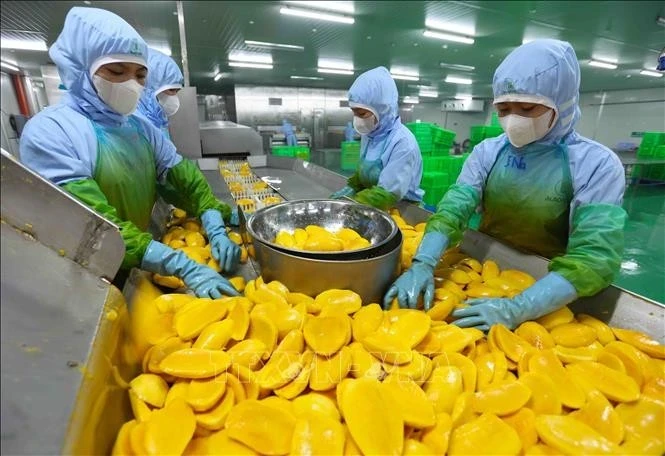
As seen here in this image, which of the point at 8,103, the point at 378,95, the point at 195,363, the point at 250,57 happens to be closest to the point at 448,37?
the point at 250,57

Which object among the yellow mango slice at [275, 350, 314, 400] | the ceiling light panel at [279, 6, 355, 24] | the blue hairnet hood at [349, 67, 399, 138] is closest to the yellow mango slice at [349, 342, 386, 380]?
the yellow mango slice at [275, 350, 314, 400]

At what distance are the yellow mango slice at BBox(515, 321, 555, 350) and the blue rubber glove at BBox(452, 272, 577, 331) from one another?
0.09ft

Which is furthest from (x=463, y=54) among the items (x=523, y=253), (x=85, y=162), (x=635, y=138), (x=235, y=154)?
(x=85, y=162)

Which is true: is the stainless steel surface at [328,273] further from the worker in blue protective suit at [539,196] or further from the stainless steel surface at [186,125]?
the stainless steel surface at [186,125]

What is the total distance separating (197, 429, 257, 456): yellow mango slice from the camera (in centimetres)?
60

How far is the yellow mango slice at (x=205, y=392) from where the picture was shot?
2.12 feet

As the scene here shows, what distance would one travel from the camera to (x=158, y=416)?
62 cm

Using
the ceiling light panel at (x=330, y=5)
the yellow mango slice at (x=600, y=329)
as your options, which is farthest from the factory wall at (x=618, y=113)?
the yellow mango slice at (x=600, y=329)

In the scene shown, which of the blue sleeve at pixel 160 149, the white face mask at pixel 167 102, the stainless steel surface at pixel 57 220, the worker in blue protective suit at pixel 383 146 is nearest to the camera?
the stainless steel surface at pixel 57 220

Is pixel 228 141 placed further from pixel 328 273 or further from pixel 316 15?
pixel 328 273

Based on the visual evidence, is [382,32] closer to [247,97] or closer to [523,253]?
[523,253]

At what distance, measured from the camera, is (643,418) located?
0.68m

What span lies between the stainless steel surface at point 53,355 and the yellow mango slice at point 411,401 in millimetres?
556

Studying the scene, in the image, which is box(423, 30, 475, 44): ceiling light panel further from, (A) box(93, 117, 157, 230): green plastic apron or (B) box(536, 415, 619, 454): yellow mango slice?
(B) box(536, 415, 619, 454): yellow mango slice
